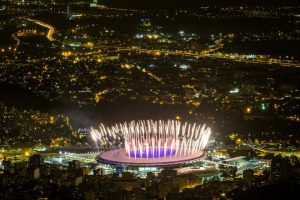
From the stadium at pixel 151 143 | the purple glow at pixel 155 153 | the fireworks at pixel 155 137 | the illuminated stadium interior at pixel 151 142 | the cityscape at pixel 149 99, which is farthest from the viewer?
the fireworks at pixel 155 137

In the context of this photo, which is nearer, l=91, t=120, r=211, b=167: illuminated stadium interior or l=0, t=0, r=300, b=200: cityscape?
l=0, t=0, r=300, b=200: cityscape

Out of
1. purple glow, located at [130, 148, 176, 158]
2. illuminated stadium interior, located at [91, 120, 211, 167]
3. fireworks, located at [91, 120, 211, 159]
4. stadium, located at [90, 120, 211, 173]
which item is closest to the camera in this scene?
stadium, located at [90, 120, 211, 173]

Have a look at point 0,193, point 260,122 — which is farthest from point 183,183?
point 260,122

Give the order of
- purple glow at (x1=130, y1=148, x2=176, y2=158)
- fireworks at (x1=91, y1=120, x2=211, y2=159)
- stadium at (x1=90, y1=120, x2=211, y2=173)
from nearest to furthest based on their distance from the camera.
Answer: stadium at (x1=90, y1=120, x2=211, y2=173) → purple glow at (x1=130, y1=148, x2=176, y2=158) → fireworks at (x1=91, y1=120, x2=211, y2=159)

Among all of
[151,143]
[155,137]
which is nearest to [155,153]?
[151,143]

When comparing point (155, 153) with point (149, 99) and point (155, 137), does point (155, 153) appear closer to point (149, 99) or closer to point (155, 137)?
point (155, 137)
